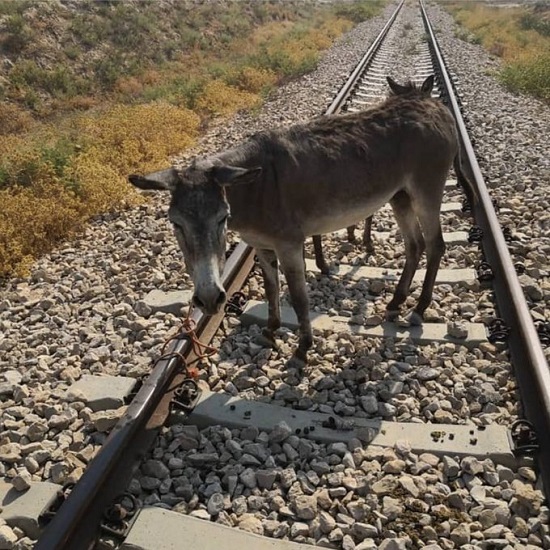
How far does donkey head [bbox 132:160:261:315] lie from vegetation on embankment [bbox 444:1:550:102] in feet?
37.5

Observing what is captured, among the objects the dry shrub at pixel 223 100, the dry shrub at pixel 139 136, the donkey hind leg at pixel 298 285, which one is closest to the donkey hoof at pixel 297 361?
the donkey hind leg at pixel 298 285

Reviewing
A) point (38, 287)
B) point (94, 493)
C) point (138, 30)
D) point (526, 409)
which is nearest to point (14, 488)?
point (94, 493)

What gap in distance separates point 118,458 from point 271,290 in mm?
1960

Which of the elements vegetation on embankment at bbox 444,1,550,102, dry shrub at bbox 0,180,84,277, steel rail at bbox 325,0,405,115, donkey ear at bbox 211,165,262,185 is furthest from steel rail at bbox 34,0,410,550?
vegetation on embankment at bbox 444,1,550,102

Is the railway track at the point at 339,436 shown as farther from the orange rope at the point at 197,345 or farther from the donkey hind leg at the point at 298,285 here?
the donkey hind leg at the point at 298,285

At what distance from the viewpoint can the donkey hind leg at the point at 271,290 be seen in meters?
4.87

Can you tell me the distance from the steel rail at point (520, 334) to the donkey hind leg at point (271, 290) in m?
1.92

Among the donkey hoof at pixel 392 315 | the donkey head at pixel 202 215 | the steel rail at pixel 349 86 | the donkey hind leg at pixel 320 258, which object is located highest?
the donkey head at pixel 202 215

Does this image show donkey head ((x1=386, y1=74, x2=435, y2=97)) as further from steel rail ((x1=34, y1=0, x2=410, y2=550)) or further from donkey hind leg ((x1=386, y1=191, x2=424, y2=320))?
steel rail ((x1=34, y1=0, x2=410, y2=550))

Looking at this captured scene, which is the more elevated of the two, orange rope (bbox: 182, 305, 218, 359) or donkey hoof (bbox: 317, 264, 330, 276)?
orange rope (bbox: 182, 305, 218, 359)

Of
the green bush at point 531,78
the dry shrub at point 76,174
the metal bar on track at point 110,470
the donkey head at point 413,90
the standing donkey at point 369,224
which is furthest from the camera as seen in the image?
the green bush at point 531,78

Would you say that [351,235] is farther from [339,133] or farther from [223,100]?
[223,100]

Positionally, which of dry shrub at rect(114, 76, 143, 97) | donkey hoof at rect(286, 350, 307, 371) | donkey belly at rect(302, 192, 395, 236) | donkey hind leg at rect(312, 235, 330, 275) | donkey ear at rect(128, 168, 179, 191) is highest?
donkey ear at rect(128, 168, 179, 191)

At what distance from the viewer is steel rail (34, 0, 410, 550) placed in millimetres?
3039
